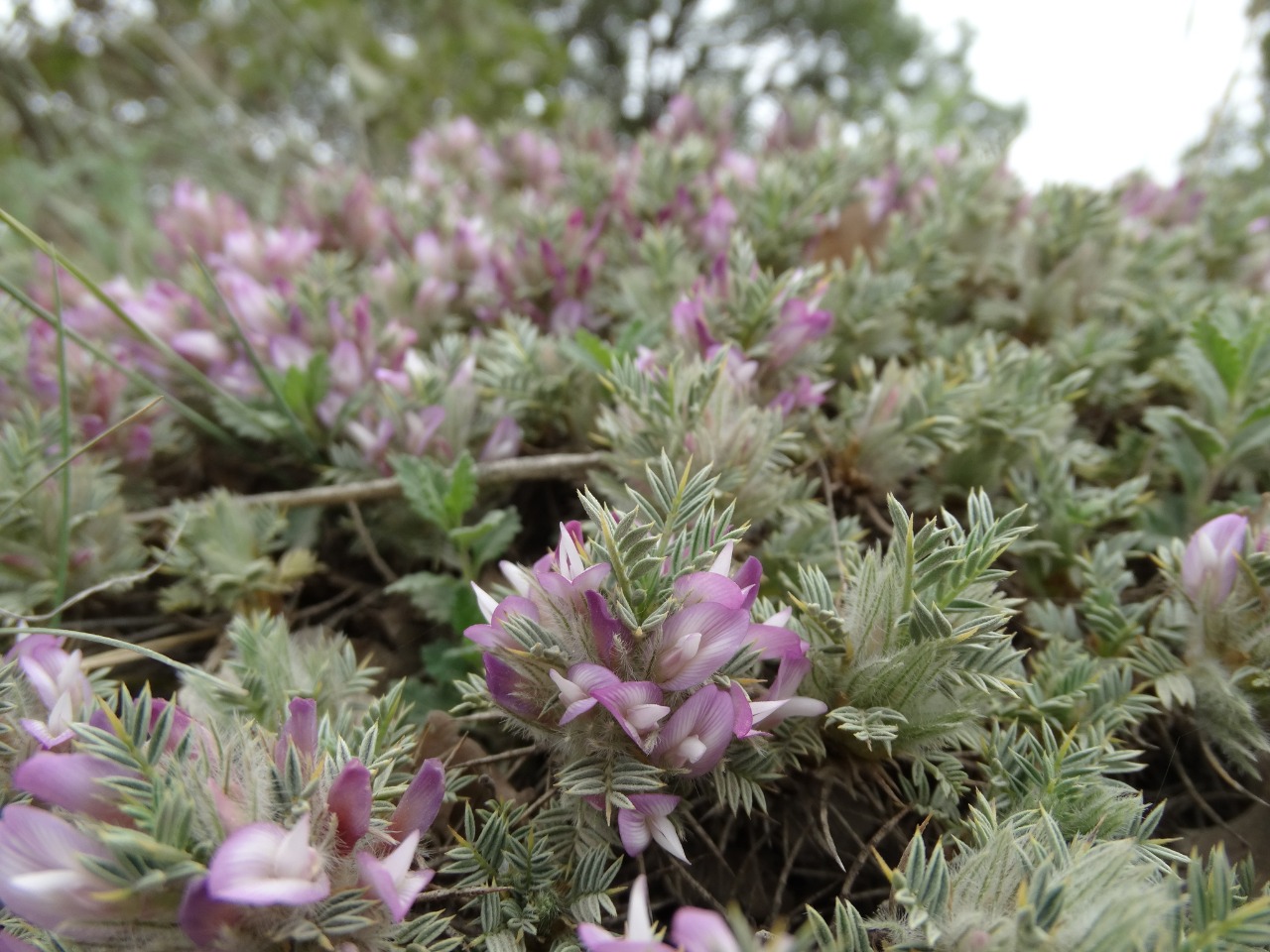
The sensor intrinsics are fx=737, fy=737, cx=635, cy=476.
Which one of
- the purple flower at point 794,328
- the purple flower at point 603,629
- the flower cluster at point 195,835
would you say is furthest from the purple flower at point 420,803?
the purple flower at point 794,328

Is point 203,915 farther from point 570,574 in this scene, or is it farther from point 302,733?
point 570,574

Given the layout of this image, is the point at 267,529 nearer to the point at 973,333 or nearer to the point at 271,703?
the point at 271,703

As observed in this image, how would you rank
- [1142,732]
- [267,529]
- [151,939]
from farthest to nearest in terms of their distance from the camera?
[267,529]
[1142,732]
[151,939]

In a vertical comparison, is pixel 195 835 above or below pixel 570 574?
below

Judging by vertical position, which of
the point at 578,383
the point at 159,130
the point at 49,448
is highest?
the point at 159,130

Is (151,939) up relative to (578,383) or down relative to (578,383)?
down

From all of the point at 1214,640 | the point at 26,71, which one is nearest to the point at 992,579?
the point at 1214,640

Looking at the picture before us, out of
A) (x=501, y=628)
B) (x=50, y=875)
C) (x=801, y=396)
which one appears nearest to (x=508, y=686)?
(x=501, y=628)

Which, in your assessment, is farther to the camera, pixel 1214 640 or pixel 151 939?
pixel 1214 640

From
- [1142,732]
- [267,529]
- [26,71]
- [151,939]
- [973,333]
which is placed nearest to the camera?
[151,939]
